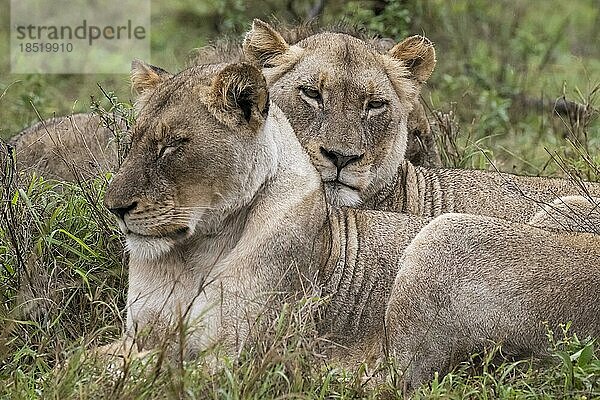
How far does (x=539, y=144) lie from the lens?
848 cm

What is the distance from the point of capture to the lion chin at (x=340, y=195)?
520 centimetres

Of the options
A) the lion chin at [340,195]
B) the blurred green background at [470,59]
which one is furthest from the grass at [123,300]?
the lion chin at [340,195]

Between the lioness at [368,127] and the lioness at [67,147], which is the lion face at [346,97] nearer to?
the lioness at [368,127]

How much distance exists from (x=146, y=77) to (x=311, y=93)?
0.94 metres

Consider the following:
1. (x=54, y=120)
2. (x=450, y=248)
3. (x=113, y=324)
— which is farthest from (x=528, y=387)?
(x=54, y=120)

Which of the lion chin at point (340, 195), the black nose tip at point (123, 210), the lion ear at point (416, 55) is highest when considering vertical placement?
the lion ear at point (416, 55)

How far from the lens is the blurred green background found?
8359 mm

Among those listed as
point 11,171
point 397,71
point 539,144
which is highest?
point 397,71

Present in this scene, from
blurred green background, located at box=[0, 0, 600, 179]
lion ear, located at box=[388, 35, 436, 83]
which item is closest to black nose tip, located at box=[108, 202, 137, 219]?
lion ear, located at box=[388, 35, 436, 83]

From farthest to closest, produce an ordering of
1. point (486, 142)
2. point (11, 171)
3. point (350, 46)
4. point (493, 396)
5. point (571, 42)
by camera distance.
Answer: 1. point (571, 42)
2. point (486, 142)
3. point (350, 46)
4. point (11, 171)
5. point (493, 396)

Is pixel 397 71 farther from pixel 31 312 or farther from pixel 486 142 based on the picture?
pixel 486 142

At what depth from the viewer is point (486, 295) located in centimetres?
426

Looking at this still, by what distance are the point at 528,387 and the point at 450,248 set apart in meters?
0.59

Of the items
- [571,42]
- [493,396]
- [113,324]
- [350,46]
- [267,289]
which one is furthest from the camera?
[571,42]
